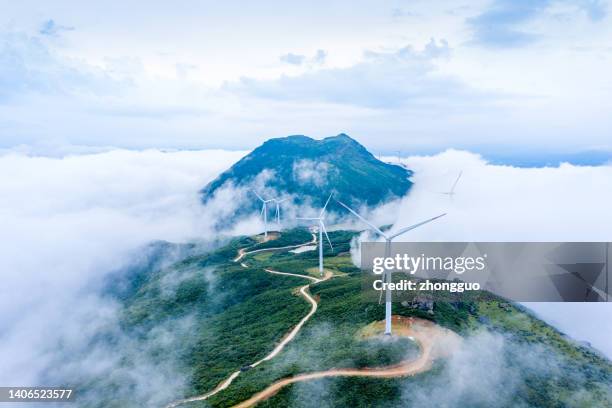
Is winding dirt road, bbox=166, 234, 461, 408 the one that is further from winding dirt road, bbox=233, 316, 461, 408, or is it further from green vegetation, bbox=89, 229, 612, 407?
green vegetation, bbox=89, 229, 612, 407

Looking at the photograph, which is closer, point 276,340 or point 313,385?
point 313,385

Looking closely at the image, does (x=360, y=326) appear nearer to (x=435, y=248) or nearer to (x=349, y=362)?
(x=349, y=362)

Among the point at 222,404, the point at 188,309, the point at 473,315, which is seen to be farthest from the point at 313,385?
the point at 188,309
